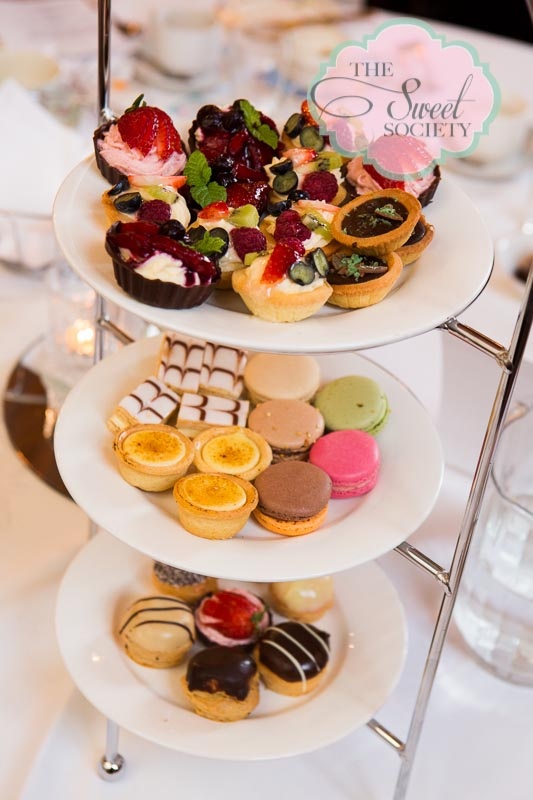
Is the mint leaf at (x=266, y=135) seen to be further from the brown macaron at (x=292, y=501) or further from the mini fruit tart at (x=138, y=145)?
the brown macaron at (x=292, y=501)

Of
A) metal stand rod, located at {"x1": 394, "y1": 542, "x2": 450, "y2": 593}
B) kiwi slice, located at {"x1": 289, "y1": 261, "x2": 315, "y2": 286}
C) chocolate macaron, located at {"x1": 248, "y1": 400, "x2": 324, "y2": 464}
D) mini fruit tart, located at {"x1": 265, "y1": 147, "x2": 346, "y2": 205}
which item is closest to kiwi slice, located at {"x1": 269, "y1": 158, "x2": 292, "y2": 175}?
mini fruit tart, located at {"x1": 265, "y1": 147, "x2": 346, "y2": 205}

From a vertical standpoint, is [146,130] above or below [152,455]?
above

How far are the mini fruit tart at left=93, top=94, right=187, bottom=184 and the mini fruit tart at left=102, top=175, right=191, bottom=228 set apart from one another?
0.10ft

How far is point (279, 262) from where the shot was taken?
976mm

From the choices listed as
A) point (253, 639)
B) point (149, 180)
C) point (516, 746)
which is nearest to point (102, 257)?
point (149, 180)

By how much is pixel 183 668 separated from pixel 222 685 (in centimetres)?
13

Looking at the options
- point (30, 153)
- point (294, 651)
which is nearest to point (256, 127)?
point (294, 651)

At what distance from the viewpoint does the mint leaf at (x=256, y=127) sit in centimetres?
117

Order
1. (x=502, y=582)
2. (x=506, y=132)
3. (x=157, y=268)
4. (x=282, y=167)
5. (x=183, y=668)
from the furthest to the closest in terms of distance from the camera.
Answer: (x=506, y=132)
(x=502, y=582)
(x=183, y=668)
(x=282, y=167)
(x=157, y=268)

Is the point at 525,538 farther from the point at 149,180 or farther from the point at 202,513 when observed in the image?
the point at 149,180

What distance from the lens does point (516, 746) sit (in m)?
1.40

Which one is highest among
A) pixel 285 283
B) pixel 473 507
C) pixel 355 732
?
pixel 285 283

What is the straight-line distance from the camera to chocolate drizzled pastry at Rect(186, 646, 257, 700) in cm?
124

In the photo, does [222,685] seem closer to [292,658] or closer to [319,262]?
[292,658]
